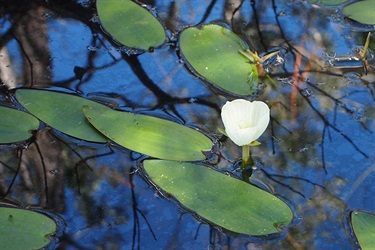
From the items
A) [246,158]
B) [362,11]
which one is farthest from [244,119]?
[362,11]

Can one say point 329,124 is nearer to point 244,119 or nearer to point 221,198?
point 244,119

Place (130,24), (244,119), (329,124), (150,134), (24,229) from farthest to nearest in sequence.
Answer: (130,24) < (329,124) < (150,134) < (244,119) < (24,229)

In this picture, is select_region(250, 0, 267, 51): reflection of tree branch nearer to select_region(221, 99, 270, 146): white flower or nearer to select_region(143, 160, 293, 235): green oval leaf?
select_region(221, 99, 270, 146): white flower

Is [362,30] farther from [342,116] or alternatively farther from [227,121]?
[227,121]

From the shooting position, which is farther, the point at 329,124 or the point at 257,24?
the point at 257,24

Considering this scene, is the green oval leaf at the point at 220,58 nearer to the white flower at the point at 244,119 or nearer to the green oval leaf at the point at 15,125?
the white flower at the point at 244,119

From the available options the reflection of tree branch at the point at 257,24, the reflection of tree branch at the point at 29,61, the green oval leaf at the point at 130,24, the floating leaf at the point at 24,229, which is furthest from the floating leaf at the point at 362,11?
the floating leaf at the point at 24,229
